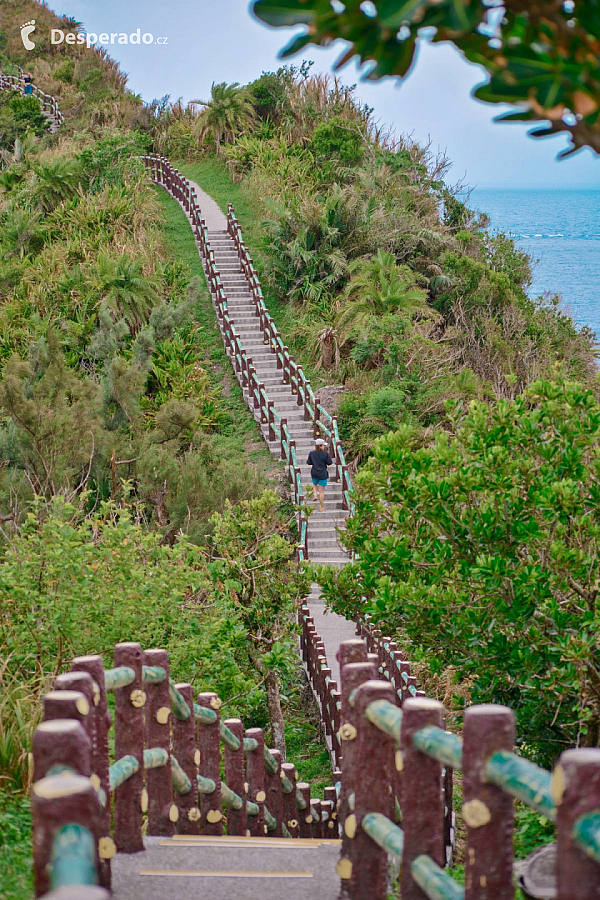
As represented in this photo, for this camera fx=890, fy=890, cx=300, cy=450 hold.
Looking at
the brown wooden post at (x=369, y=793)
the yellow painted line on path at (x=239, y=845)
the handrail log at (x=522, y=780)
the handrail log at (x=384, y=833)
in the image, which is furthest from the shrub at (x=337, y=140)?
the handrail log at (x=522, y=780)

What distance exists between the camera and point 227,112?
118 feet

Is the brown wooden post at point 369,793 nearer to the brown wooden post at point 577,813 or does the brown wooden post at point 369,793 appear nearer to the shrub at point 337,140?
the brown wooden post at point 577,813

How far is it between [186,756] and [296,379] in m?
16.3

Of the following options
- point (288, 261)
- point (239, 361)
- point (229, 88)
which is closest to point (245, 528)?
point (239, 361)

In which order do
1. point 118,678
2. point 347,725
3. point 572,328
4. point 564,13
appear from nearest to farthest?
point 564,13, point 347,725, point 118,678, point 572,328

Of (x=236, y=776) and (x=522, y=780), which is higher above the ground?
(x=522, y=780)

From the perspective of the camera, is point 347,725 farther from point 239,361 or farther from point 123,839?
point 239,361

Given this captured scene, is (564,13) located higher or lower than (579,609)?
higher

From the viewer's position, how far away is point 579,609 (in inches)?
235

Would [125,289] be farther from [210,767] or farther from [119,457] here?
[210,767]

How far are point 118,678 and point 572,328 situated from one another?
2660 cm

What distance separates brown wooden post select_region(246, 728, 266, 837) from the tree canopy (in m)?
4.48

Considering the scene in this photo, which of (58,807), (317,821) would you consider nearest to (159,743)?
(58,807)

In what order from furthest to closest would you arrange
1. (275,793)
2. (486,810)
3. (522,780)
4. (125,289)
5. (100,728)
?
(125,289)
(275,793)
(100,728)
(486,810)
(522,780)
